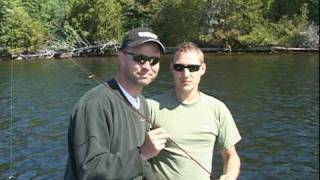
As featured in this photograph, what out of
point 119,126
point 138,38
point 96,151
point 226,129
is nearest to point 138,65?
point 138,38

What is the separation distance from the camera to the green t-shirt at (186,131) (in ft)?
16.1

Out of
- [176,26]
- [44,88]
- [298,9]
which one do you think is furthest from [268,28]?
[44,88]

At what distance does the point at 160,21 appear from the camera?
74.3 m

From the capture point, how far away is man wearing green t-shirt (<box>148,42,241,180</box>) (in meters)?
4.90

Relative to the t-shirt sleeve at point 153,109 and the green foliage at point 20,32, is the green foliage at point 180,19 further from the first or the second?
the t-shirt sleeve at point 153,109

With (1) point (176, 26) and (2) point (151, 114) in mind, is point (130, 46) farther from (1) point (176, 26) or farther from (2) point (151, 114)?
(1) point (176, 26)

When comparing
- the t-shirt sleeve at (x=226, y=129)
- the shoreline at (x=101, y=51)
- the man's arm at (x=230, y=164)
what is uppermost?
the t-shirt sleeve at (x=226, y=129)

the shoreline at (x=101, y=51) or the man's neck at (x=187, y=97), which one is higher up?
the man's neck at (x=187, y=97)

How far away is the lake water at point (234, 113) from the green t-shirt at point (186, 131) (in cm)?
1209

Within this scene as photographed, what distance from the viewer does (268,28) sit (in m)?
69.9

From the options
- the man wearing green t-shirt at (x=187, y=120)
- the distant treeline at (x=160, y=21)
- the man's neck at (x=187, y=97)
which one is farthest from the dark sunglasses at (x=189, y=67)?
the distant treeline at (x=160, y=21)

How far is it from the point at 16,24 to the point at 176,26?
1985 centimetres

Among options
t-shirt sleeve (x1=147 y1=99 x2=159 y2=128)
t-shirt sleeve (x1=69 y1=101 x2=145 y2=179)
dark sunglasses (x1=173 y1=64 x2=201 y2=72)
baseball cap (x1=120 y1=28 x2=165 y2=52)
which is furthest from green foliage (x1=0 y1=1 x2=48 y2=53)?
t-shirt sleeve (x1=69 y1=101 x2=145 y2=179)

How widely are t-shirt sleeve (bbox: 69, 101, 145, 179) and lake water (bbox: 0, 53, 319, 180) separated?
1364cm
